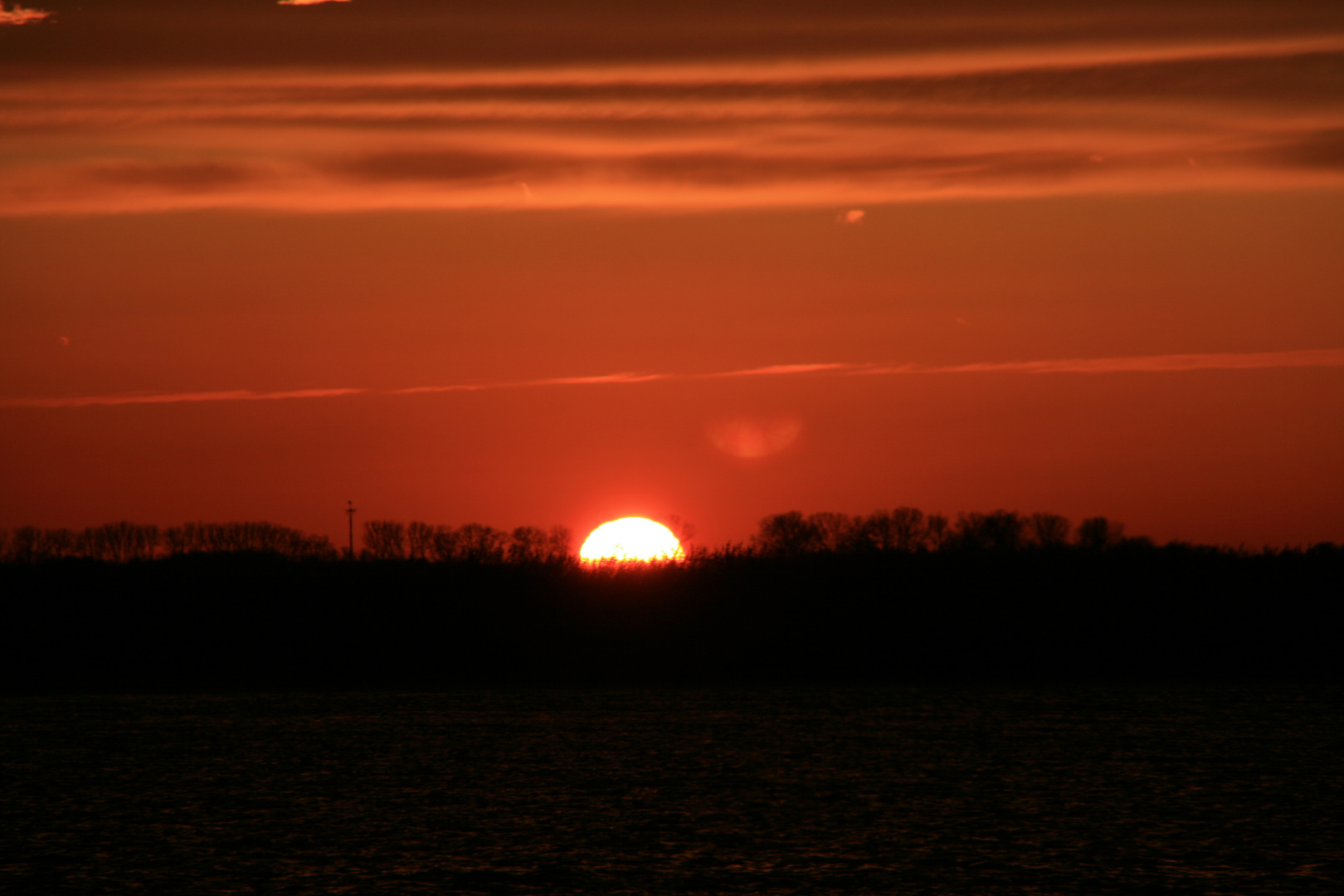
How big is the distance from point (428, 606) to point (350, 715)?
1538 centimetres

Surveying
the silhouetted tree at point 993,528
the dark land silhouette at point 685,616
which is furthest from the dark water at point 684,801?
the silhouetted tree at point 993,528

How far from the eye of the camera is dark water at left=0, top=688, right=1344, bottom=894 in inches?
409

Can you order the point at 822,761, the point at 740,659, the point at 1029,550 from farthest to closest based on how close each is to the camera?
the point at 1029,550, the point at 740,659, the point at 822,761

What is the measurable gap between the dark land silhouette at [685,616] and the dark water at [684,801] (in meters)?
12.5

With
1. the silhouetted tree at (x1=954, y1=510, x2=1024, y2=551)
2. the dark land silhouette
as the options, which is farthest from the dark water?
the silhouetted tree at (x1=954, y1=510, x2=1024, y2=551)

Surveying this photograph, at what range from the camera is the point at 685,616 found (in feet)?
125

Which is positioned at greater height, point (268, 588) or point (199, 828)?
point (268, 588)

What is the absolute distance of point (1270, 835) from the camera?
11852 mm

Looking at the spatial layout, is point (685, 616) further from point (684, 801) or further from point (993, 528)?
point (993, 528)

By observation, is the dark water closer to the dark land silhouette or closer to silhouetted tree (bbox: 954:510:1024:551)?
the dark land silhouette

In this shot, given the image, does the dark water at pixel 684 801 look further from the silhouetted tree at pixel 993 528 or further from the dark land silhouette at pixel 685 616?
the silhouetted tree at pixel 993 528

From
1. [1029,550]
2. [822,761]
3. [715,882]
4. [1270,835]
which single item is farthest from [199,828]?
[1029,550]

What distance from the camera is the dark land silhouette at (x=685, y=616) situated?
1426 inches

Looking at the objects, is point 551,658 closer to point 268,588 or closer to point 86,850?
point 268,588
